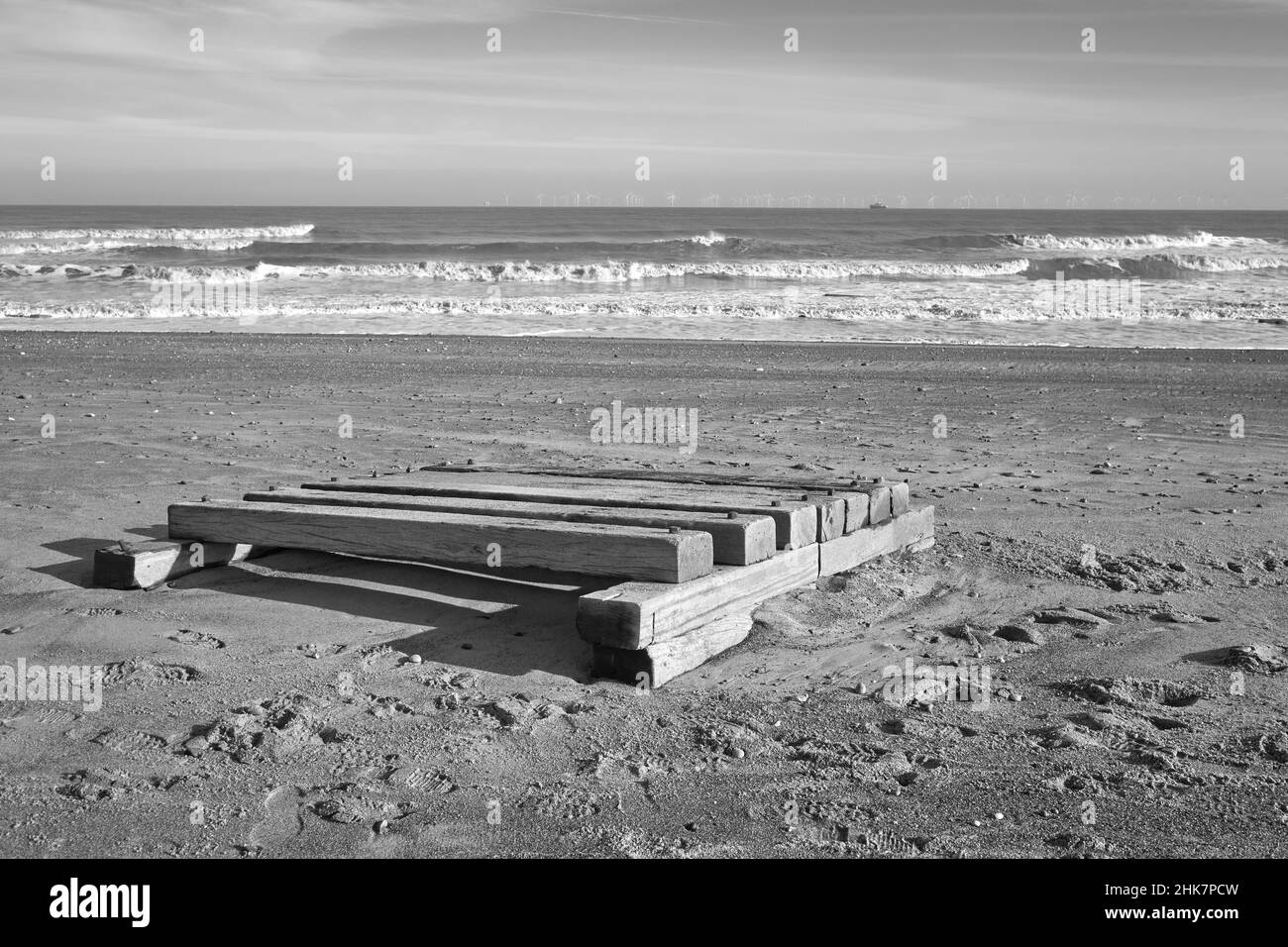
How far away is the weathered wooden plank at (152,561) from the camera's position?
5.18 metres

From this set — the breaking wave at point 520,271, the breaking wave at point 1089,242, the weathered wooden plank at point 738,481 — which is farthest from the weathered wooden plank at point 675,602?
the breaking wave at point 1089,242

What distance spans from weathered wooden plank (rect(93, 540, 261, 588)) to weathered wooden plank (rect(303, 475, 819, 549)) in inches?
27.6

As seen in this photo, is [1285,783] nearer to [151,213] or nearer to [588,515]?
[588,515]

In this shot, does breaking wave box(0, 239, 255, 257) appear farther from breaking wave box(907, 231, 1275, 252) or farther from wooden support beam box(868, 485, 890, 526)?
wooden support beam box(868, 485, 890, 526)


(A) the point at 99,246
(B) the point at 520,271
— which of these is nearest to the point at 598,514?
(B) the point at 520,271

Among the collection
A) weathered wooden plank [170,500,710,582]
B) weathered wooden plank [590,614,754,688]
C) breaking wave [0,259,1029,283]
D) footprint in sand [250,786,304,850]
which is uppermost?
breaking wave [0,259,1029,283]

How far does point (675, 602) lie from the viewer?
170 inches

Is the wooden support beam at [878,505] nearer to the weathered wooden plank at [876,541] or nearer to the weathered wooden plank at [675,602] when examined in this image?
the weathered wooden plank at [876,541]

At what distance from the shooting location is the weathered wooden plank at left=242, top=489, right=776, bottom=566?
4.76m

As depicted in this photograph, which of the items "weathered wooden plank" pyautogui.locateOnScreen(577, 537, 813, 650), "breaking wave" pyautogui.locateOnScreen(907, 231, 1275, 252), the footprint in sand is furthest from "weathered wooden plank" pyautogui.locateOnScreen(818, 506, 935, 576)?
"breaking wave" pyautogui.locateOnScreen(907, 231, 1275, 252)

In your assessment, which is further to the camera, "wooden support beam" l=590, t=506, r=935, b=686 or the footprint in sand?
"wooden support beam" l=590, t=506, r=935, b=686

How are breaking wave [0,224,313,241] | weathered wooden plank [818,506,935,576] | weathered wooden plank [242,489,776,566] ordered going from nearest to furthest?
weathered wooden plank [242,489,776,566] → weathered wooden plank [818,506,935,576] → breaking wave [0,224,313,241]

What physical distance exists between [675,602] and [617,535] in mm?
397
